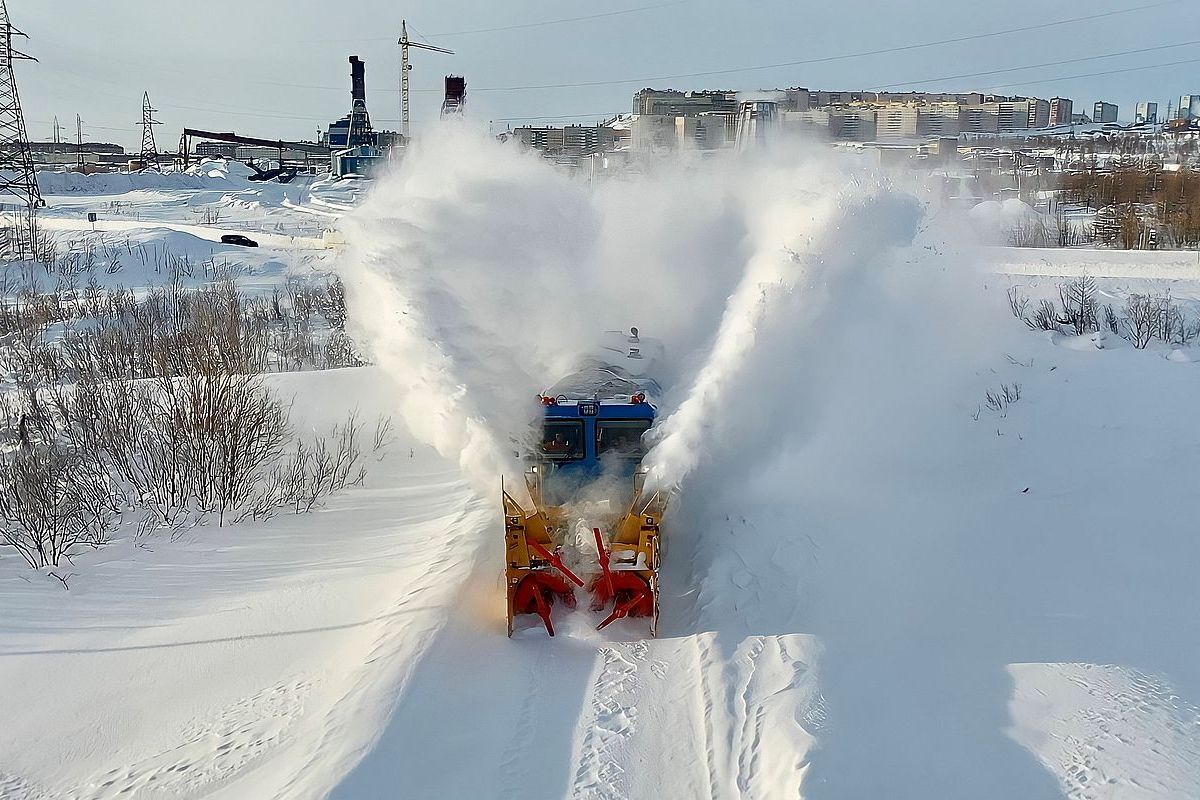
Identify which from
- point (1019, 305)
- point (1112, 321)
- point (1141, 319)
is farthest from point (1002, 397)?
point (1019, 305)

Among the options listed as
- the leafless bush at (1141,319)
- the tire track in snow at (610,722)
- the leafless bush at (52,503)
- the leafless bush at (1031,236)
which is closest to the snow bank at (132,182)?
the leafless bush at (1031,236)

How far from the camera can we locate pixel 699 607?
11773 mm

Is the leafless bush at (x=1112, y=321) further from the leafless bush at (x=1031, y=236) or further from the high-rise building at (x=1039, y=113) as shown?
the high-rise building at (x=1039, y=113)

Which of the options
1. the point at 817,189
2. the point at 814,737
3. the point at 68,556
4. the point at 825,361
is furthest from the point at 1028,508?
the point at 68,556

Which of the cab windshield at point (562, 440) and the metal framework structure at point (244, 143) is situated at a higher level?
the metal framework structure at point (244, 143)

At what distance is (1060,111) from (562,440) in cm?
13223

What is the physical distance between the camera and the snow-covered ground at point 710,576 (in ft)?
28.5

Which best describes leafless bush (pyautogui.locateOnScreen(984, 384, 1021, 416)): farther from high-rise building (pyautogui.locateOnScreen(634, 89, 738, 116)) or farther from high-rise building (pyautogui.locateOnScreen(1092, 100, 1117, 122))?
high-rise building (pyautogui.locateOnScreen(1092, 100, 1117, 122))

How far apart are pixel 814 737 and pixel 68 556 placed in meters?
12.0

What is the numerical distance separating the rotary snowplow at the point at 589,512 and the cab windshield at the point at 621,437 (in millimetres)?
15

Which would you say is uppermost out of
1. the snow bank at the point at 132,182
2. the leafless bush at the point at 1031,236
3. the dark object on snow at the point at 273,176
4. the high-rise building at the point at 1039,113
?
the high-rise building at the point at 1039,113

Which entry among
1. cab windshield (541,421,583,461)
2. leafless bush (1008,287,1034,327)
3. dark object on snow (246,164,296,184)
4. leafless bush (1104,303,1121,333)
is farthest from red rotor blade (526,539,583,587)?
dark object on snow (246,164,296,184)

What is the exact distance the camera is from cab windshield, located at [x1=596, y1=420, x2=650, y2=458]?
523 inches

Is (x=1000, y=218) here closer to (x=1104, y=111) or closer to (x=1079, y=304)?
(x=1079, y=304)
